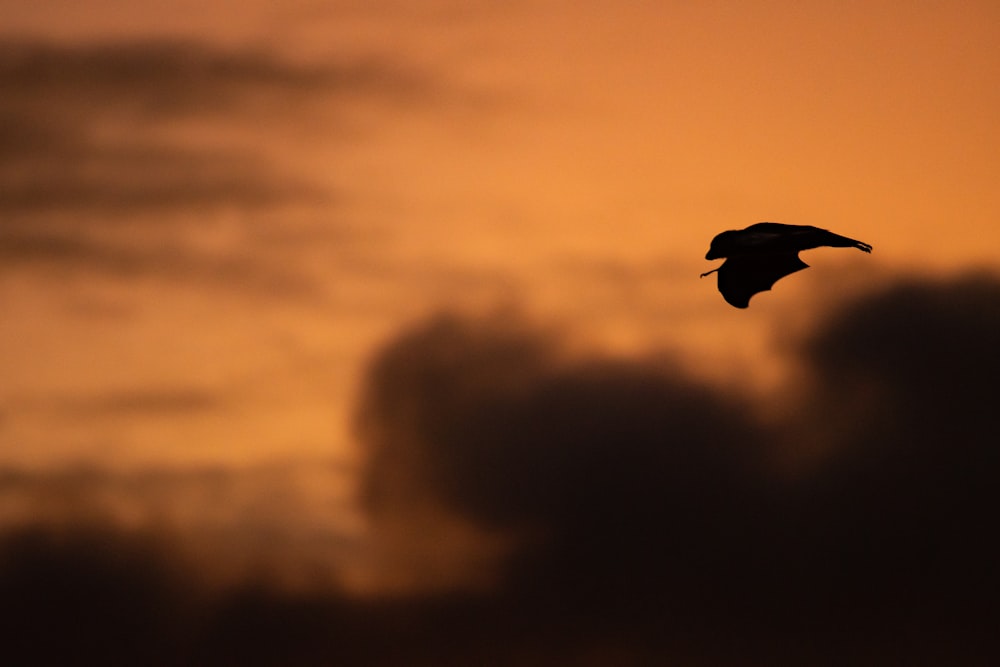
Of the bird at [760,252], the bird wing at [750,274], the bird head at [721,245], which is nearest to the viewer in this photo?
the bird at [760,252]

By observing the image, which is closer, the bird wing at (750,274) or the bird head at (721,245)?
the bird head at (721,245)

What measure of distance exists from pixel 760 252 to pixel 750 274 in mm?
2644

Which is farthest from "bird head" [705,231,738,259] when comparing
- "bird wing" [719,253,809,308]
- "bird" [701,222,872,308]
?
"bird wing" [719,253,809,308]

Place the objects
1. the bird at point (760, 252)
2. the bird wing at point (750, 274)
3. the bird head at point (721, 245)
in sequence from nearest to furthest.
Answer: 1. the bird at point (760, 252)
2. the bird head at point (721, 245)
3. the bird wing at point (750, 274)

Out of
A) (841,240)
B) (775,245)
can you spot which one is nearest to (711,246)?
(775,245)

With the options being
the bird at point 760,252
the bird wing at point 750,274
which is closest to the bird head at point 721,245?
the bird at point 760,252

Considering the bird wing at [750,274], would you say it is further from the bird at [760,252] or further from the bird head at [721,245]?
the bird head at [721,245]

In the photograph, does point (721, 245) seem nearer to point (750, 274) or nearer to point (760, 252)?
point (760, 252)

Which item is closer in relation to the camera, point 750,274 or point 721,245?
point 721,245

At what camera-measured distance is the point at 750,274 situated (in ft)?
172

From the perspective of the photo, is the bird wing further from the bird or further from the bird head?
the bird head

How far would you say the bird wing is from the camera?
51906mm

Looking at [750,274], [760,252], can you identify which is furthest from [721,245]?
[750,274]

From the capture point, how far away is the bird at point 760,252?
4750 centimetres
